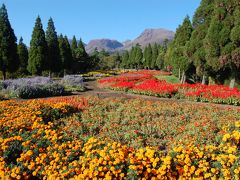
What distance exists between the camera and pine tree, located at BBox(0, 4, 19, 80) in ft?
111

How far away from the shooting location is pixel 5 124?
8.10 meters

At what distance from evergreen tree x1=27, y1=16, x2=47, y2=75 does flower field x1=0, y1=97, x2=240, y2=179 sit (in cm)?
2784

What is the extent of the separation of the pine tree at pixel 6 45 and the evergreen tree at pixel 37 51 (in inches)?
125

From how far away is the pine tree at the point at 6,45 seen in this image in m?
33.8

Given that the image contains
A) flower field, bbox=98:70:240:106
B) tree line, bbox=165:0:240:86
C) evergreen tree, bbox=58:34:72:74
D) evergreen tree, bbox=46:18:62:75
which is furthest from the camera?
evergreen tree, bbox=58:34:72:74

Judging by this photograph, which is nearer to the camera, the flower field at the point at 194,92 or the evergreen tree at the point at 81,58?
the flower field at the point at 194,92

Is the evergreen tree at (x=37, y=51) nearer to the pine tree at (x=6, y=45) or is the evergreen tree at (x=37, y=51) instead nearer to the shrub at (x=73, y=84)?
the pine tree at (x=6, y=45)

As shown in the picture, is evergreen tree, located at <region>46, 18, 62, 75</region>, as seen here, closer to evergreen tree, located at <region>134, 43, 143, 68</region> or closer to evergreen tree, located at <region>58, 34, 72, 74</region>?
evergreen tree, located at <region>58, 34, 72, 74</region>

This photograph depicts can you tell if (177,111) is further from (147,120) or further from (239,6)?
(239,6)

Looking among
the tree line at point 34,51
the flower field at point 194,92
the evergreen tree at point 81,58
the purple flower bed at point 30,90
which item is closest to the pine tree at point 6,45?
the tree line at point 34,51

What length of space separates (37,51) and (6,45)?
499 cm

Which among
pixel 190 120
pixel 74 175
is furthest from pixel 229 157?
pixel 190 120

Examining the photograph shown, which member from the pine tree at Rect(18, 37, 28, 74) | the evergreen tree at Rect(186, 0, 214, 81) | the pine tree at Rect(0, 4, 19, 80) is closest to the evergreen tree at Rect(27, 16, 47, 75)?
the pine tree at Rect(0, 4, 19, 80)

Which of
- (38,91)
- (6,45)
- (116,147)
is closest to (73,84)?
(38,91)
